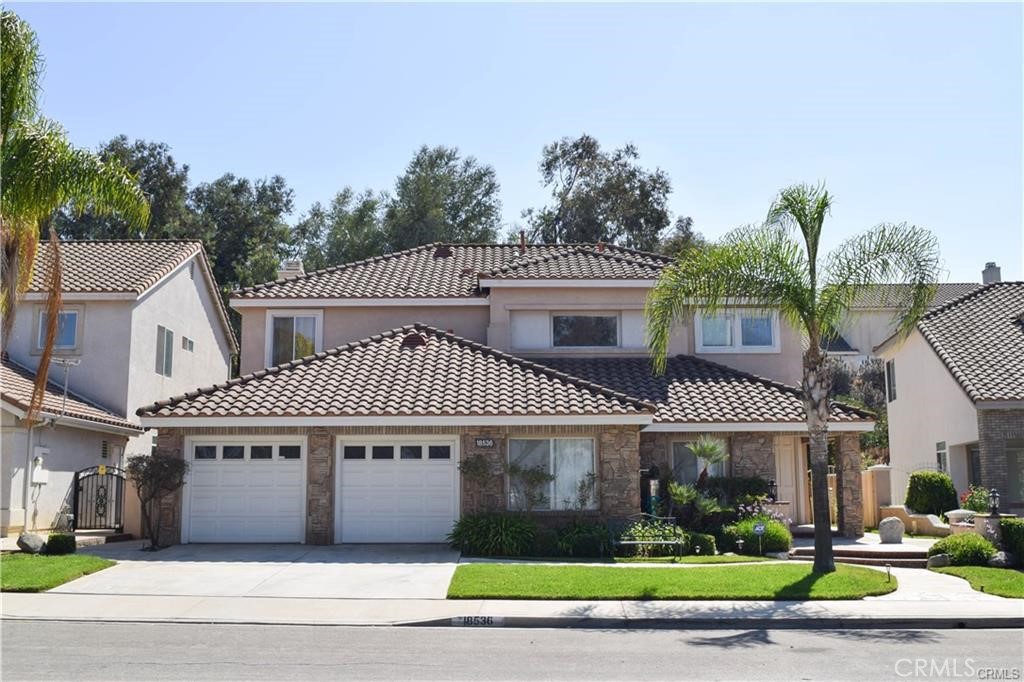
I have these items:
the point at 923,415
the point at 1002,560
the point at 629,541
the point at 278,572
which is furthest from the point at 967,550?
the point at 278,572

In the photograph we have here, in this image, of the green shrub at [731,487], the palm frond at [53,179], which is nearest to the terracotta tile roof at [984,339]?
the green shrub at [731,487]

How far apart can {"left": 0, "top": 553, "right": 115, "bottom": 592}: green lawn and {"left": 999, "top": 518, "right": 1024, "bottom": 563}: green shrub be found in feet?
53.7

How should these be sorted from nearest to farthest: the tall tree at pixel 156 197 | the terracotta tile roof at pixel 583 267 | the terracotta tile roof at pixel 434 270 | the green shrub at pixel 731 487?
the green shrub at pixel 731 487, the terracotta tile roof at pixel 583 267, the terracotta tile roof at pixel 434 270, the tall tree at pixel 156 197

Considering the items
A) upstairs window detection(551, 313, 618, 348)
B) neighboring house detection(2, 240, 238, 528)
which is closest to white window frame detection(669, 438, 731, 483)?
upstairs window detection(551, 313, 618, 348)

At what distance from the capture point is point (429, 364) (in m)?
23.4

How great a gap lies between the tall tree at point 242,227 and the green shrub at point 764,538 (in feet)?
107

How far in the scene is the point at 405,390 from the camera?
21750mm

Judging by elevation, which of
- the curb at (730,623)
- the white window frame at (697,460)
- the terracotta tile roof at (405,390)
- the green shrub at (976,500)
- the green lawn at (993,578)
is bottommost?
the curb at (730,623)

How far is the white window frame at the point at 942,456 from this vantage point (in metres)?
27.9

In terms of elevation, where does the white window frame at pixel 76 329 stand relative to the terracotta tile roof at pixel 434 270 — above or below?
below

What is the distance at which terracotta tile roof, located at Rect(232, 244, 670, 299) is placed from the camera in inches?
1073

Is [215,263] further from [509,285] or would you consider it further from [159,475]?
[159,475]

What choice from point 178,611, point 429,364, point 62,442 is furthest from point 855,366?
point 178,611

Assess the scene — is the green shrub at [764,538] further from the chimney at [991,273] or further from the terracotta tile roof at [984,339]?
the chimney at [991,273]
